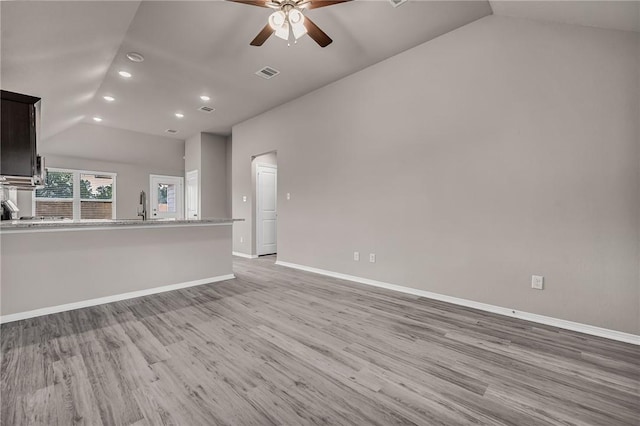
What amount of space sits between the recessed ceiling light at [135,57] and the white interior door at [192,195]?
13.3 ft

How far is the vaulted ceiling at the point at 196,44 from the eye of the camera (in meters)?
2.40

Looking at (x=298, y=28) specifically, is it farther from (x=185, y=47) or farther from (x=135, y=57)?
(x=135, y=57)

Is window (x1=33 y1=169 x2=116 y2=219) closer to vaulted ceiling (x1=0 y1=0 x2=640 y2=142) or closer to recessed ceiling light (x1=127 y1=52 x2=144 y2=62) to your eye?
vaulted ceiling (x1=0 y1=0 x2=640 y2=142)

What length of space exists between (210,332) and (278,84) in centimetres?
371

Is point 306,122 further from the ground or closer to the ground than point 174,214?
further from the ground

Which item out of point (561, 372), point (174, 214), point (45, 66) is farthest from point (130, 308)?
point (174, 214)

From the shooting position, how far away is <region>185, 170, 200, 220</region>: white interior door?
7541 millimetres

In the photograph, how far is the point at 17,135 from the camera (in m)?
2.62

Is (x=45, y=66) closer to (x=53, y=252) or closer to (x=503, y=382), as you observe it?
(x=53, y=252)

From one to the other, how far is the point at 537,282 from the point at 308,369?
2.36m

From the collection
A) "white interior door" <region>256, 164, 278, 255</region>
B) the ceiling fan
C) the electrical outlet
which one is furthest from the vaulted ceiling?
the electrical outlet

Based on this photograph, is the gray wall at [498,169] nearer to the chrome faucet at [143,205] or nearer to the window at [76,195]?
the chrome faucet at [143,205]

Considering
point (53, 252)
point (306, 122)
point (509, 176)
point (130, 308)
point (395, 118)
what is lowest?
point (130, 308)

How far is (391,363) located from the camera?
1.93 meters
